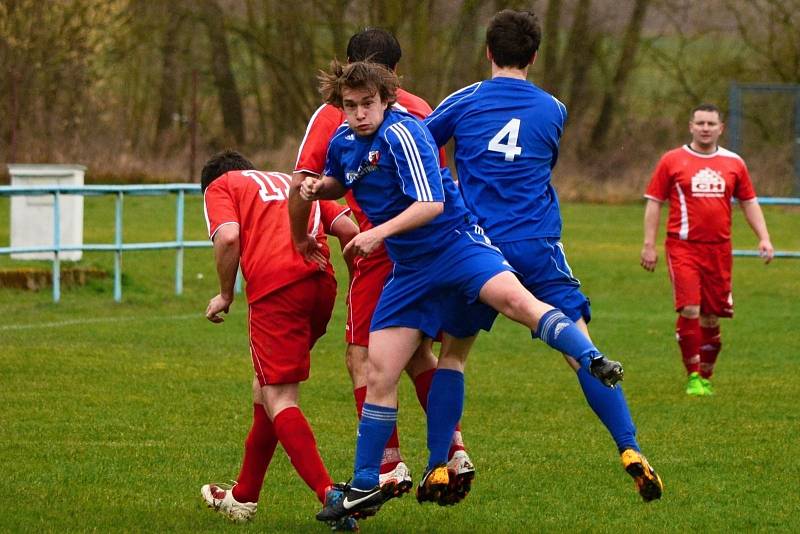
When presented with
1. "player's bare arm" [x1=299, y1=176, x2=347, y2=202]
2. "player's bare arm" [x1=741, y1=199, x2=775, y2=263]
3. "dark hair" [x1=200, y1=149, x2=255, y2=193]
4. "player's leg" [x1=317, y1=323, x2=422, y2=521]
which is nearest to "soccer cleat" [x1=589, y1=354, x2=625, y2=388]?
"player's leg" [x1=317, y1=323, x2=422, y2=521]

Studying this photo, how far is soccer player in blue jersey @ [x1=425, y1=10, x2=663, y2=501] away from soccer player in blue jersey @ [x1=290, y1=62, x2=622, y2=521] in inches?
8.4

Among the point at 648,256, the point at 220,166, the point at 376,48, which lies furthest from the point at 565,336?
the point at 648,256

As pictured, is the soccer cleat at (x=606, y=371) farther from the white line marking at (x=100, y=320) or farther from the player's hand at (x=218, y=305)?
the white line marking at (x=100, y=320)

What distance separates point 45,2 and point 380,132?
84.8 feet

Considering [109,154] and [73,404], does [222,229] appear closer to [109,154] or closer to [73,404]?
[73,404]

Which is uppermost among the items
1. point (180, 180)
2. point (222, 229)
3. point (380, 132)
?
point (380, 132)

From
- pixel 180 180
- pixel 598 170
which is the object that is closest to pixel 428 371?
pixel 180 180

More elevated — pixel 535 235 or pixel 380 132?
pixel 380 132

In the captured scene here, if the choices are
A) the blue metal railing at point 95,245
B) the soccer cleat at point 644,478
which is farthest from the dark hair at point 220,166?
the blue metal railing at point 95,245

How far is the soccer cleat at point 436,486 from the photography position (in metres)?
5.84

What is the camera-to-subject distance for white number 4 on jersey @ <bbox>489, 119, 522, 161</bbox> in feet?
19.7

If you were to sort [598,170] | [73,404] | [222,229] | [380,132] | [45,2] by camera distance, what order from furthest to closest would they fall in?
[598,170] → [45,2] → [73,404] → [222,229] → [380,132]

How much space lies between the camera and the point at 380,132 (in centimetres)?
560

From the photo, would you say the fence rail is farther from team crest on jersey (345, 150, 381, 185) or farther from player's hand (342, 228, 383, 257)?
player's hand (342, 228, 383, 257)
